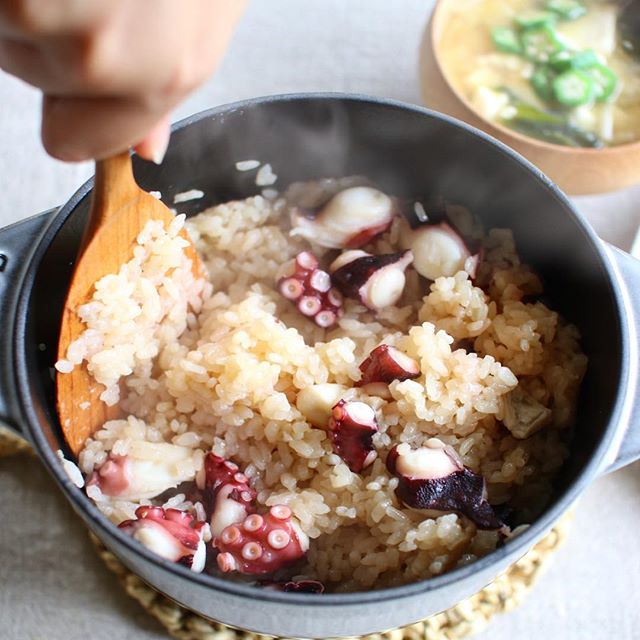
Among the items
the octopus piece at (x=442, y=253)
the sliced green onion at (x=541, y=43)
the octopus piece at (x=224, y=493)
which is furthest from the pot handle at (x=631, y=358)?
the sliced green onion at (x=541, y=43)

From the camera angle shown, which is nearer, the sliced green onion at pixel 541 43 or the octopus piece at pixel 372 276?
the octopus piece at pixel 372 276

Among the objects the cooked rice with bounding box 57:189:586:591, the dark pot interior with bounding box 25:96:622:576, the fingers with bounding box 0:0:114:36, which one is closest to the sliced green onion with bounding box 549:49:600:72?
the dark pot interior with bounding box 25:96:622:576

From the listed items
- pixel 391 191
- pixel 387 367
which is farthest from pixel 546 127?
pixel 387 367

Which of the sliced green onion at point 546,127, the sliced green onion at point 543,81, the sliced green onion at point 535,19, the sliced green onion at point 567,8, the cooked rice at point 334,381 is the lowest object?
the cooked rice at point 334,381

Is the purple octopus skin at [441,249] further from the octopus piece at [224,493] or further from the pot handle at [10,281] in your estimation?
the pot handle at [10,281]

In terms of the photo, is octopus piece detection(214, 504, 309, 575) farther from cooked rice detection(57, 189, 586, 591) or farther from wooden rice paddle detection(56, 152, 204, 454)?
wooden rice paddle detection(56, 152, 204, 454)
